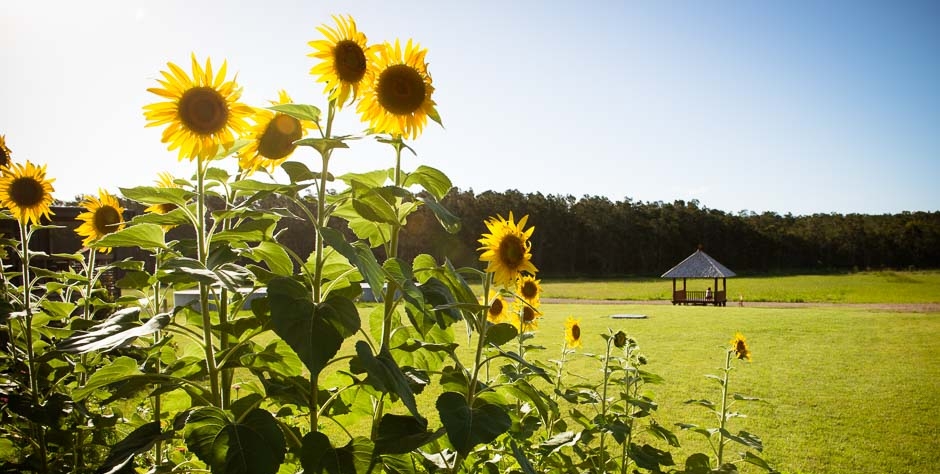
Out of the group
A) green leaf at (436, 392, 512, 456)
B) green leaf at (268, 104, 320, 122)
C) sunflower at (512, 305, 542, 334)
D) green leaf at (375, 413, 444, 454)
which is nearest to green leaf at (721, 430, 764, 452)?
sunflower at (512, 305, 542, 334)

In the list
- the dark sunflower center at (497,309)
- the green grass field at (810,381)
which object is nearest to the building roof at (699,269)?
the green grass field at (810,381)

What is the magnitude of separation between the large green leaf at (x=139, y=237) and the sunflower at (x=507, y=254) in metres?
0.86

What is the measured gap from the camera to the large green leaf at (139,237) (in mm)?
1037

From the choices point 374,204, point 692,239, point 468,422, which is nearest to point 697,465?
point 468,422

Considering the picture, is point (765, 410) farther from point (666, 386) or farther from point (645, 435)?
point (645, 435)

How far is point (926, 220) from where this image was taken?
5984cm

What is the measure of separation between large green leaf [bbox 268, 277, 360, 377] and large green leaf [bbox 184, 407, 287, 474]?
6.3 inches

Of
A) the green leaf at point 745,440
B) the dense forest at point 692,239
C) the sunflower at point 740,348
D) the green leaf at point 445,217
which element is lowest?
the green leaf at point 745,440

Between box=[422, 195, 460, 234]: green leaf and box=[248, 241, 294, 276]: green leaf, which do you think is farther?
box=[248, 241, 294, 276]: green leaf

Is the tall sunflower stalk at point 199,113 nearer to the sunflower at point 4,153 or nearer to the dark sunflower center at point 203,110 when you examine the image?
the dark sunflower center at point 203,110

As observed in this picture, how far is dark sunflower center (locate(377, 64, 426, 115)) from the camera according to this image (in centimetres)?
125

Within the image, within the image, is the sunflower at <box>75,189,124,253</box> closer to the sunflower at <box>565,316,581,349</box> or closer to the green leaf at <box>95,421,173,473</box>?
the green leaf at <box>95,421,173,473</box>

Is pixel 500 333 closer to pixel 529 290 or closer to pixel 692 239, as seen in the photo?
pixel 529 290

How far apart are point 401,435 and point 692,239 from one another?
192 feet
